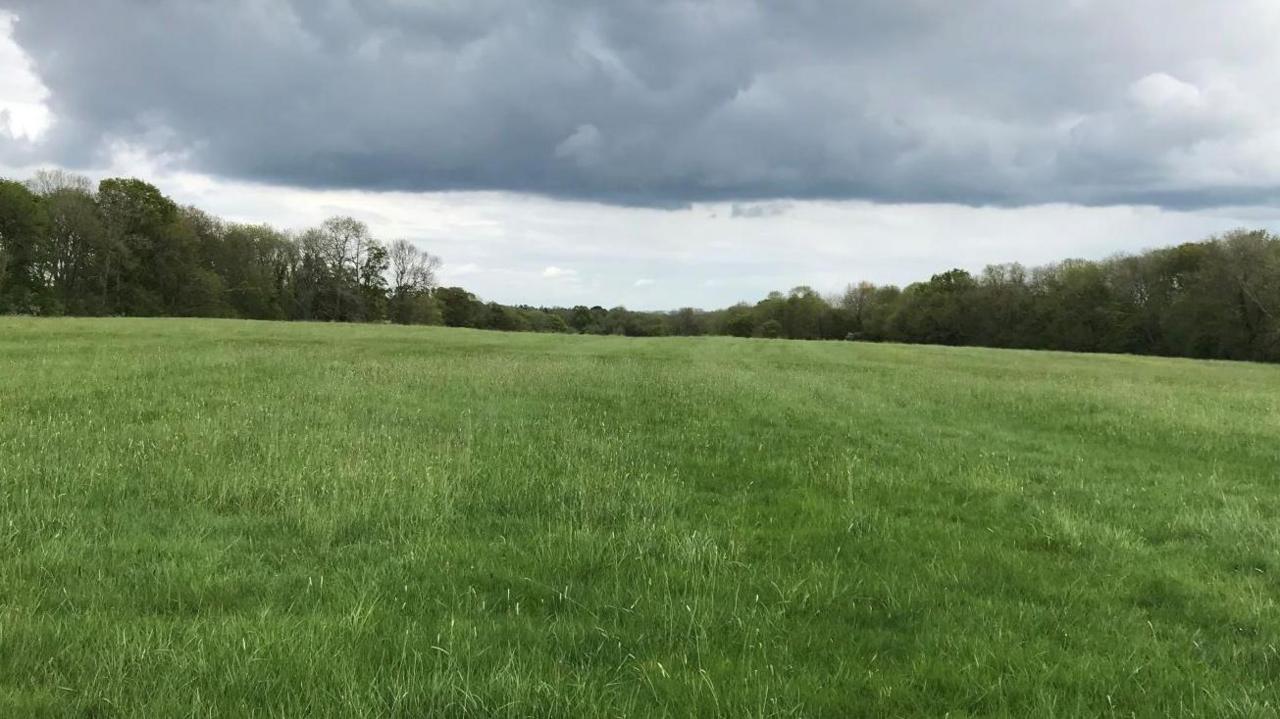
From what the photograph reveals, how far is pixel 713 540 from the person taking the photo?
7430 millimetres

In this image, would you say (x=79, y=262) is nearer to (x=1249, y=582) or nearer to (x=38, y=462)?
(x=38, y=462)

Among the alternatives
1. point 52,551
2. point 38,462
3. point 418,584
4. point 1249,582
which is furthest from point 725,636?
point 38,462

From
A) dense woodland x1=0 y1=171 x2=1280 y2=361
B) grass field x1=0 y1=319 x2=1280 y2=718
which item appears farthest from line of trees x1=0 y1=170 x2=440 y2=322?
grass field x1=0 y1=319 x2=1280 y2=718

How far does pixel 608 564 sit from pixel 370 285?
121602 millimetres

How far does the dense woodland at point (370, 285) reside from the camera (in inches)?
3000

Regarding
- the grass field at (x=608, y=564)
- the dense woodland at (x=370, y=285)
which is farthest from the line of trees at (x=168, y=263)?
the grass field at (x=608, y=564)

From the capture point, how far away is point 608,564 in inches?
268

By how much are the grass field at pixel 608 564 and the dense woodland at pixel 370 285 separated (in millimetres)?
78323

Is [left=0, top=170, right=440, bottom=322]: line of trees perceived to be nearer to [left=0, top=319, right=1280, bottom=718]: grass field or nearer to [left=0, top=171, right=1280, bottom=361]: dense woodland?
[left=0, top=171, right=1280, bottom=361]: dense woodland

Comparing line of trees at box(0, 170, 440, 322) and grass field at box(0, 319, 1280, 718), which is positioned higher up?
line of trees at box(0, 170, 440, 322)

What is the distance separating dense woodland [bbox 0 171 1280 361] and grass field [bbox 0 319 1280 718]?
78.3m

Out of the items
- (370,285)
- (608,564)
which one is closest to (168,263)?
(370,285)

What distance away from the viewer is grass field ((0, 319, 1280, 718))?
15.1 feet

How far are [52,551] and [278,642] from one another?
10.1ft
